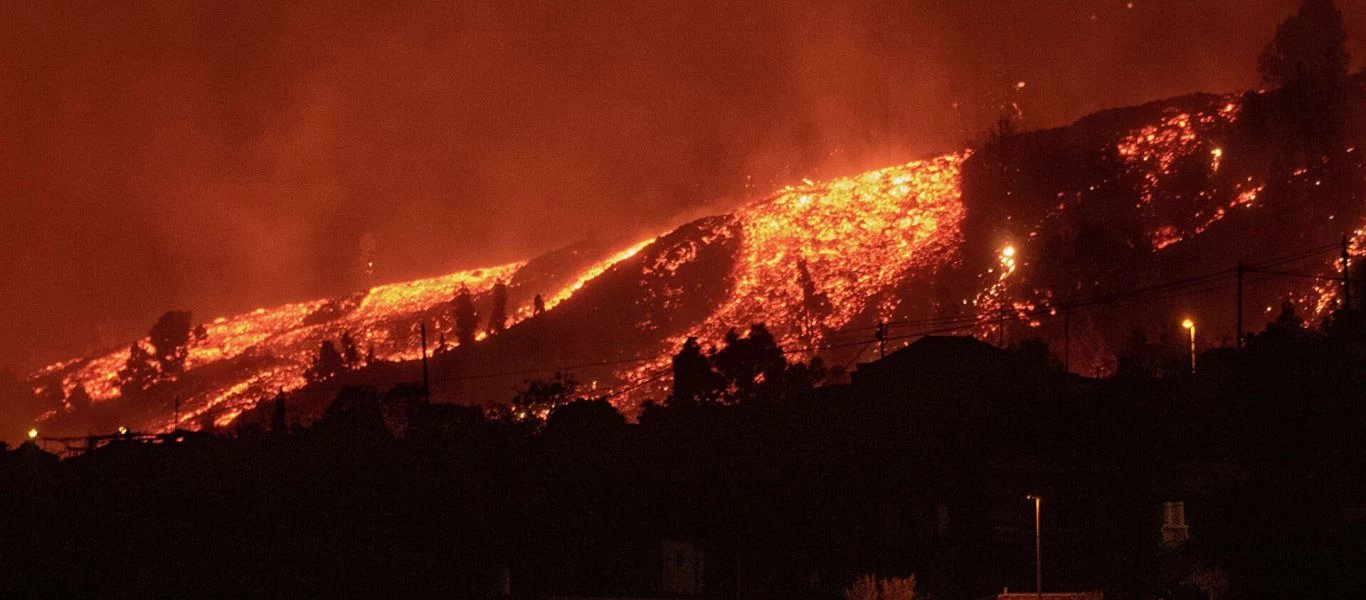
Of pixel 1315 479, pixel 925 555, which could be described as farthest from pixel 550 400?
pixel 1315 479

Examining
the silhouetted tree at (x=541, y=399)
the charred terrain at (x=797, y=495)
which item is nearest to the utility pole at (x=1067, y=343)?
the charred terrain at (x=797, y=495)

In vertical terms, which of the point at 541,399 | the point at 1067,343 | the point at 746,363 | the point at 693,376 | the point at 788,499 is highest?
the point at 1067,343

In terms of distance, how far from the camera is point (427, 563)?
200ft

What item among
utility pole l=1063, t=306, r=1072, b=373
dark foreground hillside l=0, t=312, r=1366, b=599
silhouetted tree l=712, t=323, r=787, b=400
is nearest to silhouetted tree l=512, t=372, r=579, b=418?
silhouetted tree l=712, t=323, r=787, b=400

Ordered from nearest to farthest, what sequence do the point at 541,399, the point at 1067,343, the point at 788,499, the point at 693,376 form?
the point at 788,499 → the point at 541,399 → the point at 1067,343 → the point at 693,376

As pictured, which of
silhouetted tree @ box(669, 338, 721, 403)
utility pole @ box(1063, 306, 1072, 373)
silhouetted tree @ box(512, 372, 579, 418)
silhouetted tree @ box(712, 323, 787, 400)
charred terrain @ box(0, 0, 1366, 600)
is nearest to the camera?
charred terrain @ box(0, 0, 1366, 600)

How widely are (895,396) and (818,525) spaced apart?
17682mm

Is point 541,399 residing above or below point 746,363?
below

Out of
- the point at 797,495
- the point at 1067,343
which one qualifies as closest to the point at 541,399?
the point at 1067,343

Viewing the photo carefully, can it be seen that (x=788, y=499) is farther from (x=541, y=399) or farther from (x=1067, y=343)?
(x=1067, y=343)

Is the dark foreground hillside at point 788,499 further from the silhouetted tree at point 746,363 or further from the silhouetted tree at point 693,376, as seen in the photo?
the silhouetted tree at point 746,363

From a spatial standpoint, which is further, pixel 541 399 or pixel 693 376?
pixel 693 376

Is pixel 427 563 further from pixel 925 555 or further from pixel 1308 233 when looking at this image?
pixel 1308 233

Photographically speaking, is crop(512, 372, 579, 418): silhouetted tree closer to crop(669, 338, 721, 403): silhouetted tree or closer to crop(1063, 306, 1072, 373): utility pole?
crop(669, 338, 721, 403): silhouetted tree
